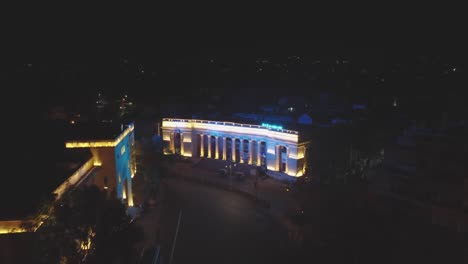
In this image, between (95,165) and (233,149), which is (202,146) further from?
(95,165)

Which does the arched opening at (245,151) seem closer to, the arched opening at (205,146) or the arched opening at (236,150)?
the arched opening at (236,150)

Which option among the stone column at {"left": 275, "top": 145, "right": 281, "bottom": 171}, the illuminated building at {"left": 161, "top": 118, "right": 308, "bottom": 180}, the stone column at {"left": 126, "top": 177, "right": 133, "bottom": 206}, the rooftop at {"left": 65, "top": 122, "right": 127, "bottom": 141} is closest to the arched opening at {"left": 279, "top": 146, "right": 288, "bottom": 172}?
the illuminated building at {"left": 161, "top": 118, "right": 308, "bottom": 180}

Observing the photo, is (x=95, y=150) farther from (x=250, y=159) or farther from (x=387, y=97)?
(x=387, y=97)

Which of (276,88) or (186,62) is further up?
(186,62)

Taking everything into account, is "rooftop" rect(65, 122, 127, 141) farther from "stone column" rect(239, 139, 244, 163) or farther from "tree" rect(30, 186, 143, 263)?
"stone column" rect(239, 139, 244, 163)

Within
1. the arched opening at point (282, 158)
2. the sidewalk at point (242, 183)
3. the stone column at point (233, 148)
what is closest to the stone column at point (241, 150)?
the stone column at point (233, 148)

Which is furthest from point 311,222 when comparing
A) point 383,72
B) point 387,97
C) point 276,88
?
point 383,72
